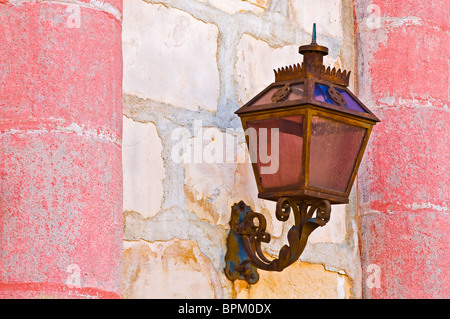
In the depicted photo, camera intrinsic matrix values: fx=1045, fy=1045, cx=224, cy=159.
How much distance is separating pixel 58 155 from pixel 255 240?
34.9 inches

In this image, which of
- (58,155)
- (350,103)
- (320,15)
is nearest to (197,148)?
(350,103)

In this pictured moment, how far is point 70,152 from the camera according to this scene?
2.49 metres

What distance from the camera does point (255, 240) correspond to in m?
3.17

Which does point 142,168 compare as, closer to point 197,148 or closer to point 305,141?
point 197,148

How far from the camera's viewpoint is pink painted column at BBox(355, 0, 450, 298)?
3.56 m

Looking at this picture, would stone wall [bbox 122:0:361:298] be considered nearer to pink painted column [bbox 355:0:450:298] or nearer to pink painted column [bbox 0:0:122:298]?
pink painted column [bbox 355:0:450:298]

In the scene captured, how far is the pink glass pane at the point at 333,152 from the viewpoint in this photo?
2.91m

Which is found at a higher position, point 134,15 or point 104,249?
point 134,15

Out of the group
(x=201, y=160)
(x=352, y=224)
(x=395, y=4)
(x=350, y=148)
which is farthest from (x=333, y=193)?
(x=395, y=4)

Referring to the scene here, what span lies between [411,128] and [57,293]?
1677mm

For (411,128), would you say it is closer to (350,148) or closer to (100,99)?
(350,148)

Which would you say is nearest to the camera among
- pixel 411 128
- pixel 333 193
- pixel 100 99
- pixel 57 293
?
pixel 57 293

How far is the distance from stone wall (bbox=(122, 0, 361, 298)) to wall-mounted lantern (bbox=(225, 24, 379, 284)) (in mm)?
184

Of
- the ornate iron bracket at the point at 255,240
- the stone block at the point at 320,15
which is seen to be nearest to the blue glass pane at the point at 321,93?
the ornate iron bracket at the point at 255,240
